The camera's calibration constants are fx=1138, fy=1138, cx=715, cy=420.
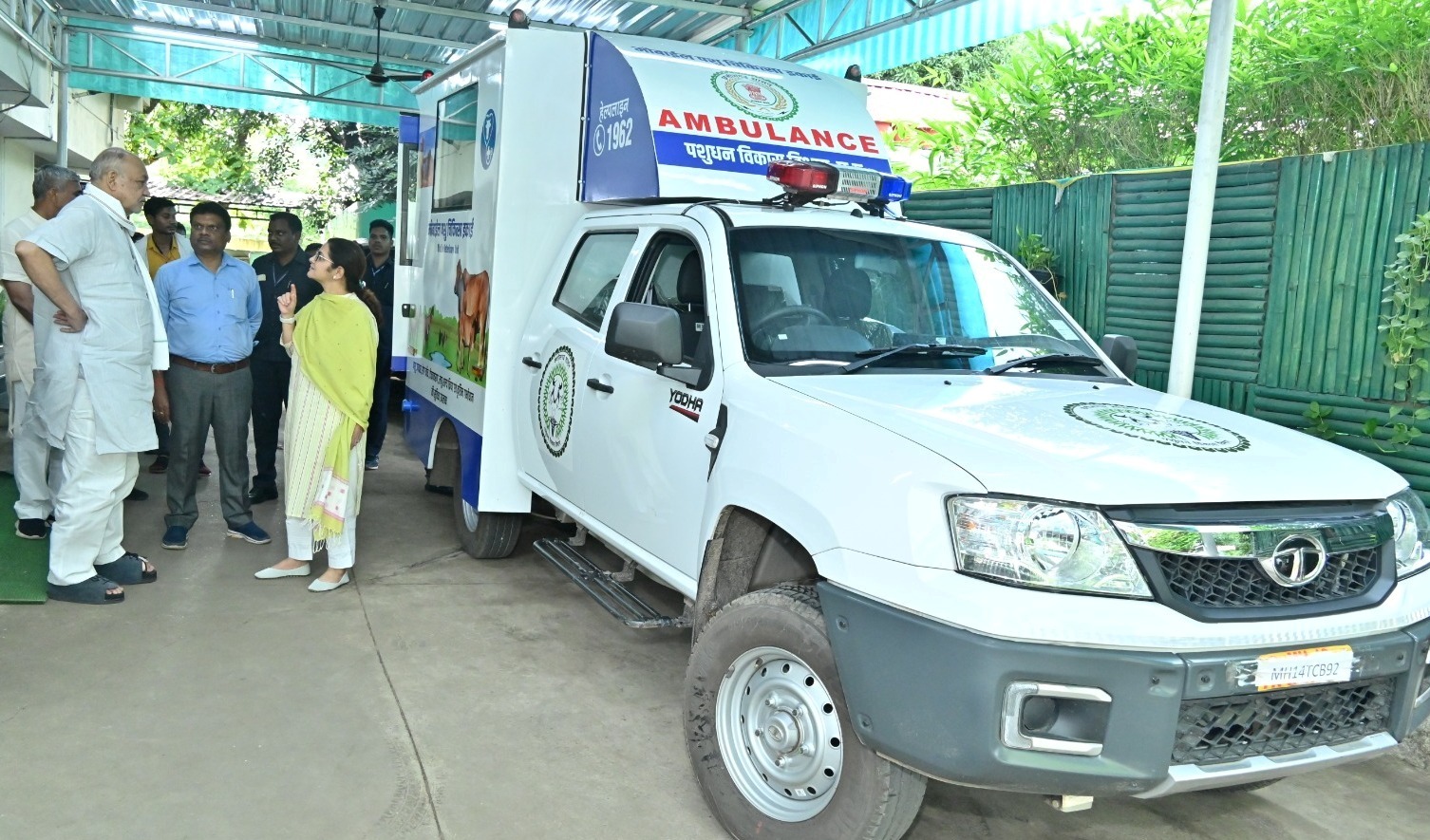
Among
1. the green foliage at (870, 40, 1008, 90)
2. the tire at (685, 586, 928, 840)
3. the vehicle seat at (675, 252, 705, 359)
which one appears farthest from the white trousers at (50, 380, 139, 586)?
the green foliage at (870, 40, 1008, 90)

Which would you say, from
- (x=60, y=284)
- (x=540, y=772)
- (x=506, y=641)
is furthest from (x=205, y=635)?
(x=540, y=772)

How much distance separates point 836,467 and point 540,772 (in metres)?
1.54

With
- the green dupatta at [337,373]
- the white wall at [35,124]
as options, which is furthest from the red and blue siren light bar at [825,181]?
the white wall at [35,124]

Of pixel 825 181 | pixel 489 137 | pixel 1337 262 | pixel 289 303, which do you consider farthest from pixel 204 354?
pixel 1337 262

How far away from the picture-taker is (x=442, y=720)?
4062 millimetres

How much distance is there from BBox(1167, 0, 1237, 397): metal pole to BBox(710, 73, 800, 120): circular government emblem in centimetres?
193

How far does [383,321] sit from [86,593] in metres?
3.92

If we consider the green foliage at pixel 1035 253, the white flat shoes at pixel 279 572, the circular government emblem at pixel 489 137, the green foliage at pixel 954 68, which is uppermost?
the green foliage at pixel 954 68

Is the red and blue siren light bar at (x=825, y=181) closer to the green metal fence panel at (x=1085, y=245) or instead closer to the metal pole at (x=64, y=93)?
the green metal fence panel at (x=1085, y=245)

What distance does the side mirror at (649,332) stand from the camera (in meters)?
3.59

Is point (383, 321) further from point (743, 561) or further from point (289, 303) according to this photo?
point (743, 561)

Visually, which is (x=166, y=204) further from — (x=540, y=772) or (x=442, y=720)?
(x=540, y=772)

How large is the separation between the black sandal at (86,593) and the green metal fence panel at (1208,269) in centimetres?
521

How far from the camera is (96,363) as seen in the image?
16.2 ft
